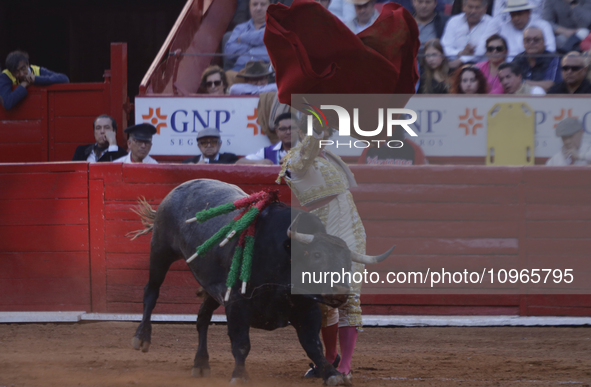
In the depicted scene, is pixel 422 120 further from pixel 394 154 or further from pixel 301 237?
pixel 301 237

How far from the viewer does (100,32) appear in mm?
10266

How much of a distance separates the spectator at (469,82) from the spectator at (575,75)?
0.74m

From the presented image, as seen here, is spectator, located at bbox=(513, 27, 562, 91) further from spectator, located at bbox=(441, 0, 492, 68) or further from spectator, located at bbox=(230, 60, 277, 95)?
spectator, located at bbox=(230, 60, 277, 95)

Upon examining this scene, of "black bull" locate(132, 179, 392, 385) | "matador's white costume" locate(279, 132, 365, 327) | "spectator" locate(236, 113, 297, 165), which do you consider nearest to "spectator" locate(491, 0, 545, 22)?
"spectator" locate(236, 113, 297, 165)

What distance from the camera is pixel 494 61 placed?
6.75 meters

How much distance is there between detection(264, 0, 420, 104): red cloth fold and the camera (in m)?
3.64

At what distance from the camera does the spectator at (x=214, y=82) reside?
22.5 ft

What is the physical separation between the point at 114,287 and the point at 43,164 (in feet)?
4.04

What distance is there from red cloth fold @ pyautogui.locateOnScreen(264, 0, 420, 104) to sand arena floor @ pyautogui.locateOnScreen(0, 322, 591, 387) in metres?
1.60

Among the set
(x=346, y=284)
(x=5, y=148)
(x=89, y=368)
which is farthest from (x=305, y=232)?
(x=5, y=148)

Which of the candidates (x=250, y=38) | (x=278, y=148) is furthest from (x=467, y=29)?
(x=278, y=148)

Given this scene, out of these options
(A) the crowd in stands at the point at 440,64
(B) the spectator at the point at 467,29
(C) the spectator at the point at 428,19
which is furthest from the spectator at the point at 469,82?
(C) the spectator at the point at 428,19

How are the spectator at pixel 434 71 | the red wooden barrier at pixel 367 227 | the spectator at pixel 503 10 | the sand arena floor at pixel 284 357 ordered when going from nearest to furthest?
the sand arena floor at pixel 284 357 < the red wooden barrier at pixel 367 227 < the spectator at pixel 434 71 < the spectator at pixel 503 10

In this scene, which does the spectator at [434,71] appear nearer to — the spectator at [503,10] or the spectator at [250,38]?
the spectator at [503,10]
